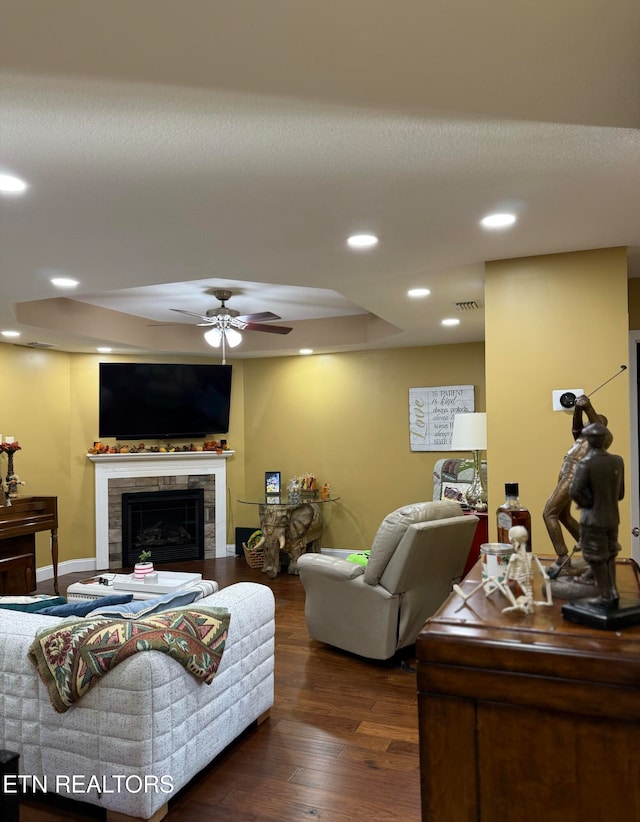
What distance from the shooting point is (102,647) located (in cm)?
226

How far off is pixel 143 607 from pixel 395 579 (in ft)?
5.29

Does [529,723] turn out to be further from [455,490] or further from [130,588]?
[455,490]

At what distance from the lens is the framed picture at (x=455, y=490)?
6137mm

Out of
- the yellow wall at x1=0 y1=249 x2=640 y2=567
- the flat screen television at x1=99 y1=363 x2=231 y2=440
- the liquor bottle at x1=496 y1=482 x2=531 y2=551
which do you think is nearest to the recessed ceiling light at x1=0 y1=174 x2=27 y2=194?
the liquor bottle at x1=496 y1=482 x2=531 y2=551

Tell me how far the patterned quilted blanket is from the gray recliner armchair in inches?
61.8

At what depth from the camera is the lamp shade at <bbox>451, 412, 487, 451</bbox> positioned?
15.2 feet

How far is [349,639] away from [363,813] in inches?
65.3

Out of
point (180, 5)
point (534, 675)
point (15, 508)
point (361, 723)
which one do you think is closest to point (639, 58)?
point (180, 5)

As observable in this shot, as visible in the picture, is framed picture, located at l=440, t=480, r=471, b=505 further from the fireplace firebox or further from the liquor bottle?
the liquor bottle

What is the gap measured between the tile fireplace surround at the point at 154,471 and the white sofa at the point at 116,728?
4779 millimetres

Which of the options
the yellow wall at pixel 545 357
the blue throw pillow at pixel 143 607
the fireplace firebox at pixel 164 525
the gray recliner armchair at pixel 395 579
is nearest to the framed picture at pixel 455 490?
the gray recliner armchair at pixel 395 579

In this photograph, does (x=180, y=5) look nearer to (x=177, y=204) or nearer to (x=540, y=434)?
(x=177, y=204)

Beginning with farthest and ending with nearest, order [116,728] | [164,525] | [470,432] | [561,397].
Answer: [164,525] < [470,432] < [561,397] < [116,728]

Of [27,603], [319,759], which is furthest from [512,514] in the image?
[27,603]
